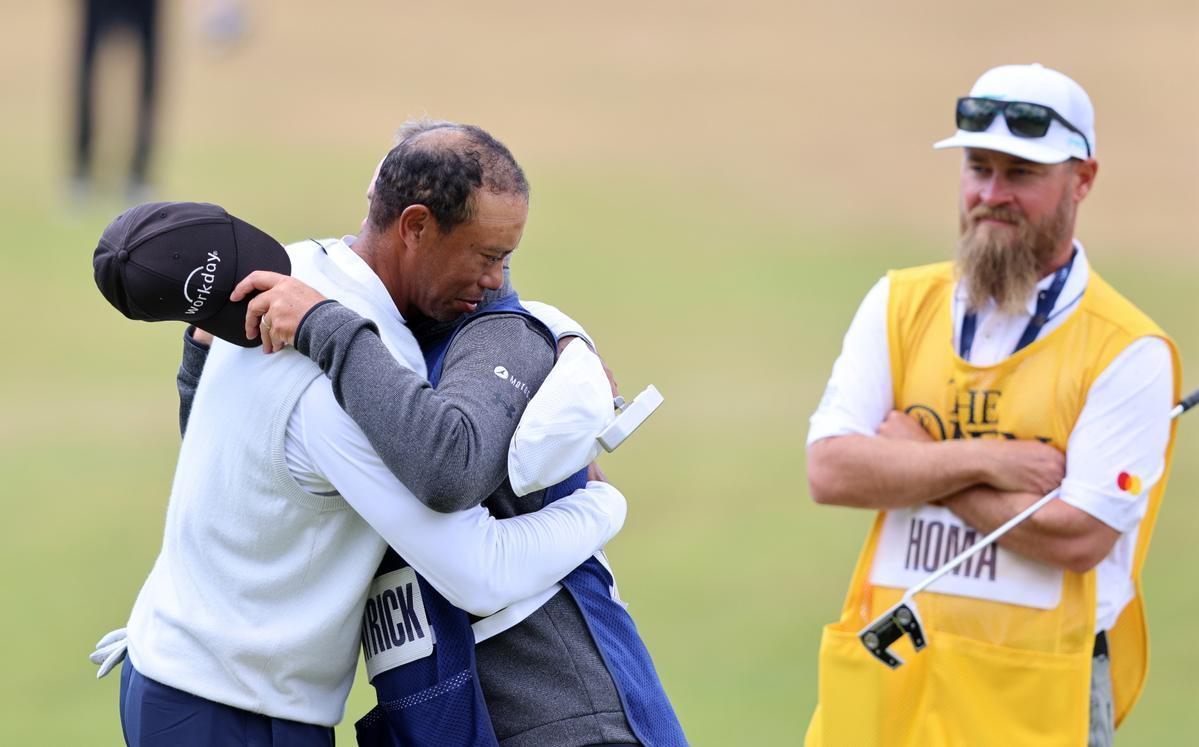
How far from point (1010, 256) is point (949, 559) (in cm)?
57

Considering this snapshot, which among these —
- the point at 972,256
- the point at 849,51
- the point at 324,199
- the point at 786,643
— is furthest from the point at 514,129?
the point at 972,256

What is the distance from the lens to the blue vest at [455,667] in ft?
7.39

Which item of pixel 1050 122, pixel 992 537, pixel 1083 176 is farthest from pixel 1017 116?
pixel 992 537

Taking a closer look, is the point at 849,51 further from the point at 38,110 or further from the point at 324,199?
the point at 38,110

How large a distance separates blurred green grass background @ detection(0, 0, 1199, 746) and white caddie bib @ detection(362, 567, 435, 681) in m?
3.07

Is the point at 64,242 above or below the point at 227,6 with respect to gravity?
below

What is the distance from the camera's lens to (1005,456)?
2.93m

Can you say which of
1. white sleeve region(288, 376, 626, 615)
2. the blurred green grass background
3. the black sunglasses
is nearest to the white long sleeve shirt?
the black sunglasses

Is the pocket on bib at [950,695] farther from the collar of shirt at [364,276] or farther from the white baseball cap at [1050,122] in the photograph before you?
the collar of shirt at [364,276]

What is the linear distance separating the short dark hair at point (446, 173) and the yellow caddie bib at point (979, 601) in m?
1.08

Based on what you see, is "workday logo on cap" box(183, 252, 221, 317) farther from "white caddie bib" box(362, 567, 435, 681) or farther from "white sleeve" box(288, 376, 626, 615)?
"white caddie bib" box(362, 567, 435, 681)

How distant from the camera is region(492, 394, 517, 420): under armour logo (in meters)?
2.18

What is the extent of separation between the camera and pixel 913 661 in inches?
118

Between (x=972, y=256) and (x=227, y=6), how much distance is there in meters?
18.4
